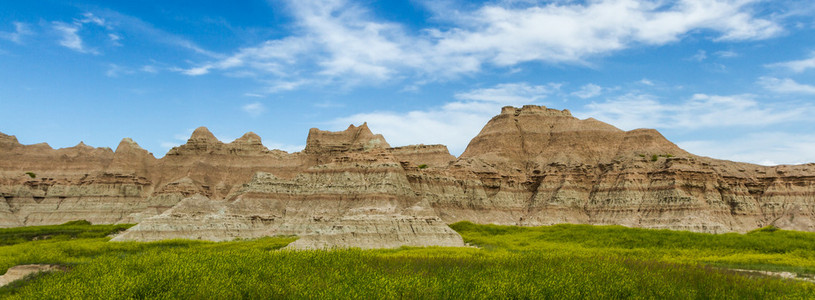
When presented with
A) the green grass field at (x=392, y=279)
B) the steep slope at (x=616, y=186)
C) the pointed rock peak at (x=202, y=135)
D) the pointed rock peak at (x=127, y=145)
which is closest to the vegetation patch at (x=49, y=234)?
the green grass field at (x=392, y=279)

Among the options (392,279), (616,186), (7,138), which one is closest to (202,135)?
(7,138)

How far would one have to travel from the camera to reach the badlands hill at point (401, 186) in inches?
3196

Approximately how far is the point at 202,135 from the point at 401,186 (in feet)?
274

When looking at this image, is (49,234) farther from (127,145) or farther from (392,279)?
(392,279)

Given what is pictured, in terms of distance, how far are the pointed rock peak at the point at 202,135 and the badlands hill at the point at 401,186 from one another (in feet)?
1.82

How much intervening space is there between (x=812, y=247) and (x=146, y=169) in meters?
138

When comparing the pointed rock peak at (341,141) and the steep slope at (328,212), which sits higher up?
the pointed rock peak at (341,141)

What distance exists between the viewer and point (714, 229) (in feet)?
301

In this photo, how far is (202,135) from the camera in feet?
513

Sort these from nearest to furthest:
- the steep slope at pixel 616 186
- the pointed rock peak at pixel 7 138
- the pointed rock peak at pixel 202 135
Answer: the steep slope at pixel 616 186, the pointed rock peak at pixel 7 138, the pointed rock peak at pixel 202 135

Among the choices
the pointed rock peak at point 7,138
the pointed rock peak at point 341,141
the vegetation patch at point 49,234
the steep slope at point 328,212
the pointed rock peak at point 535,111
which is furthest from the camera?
the pointed rock peak at point 341,141

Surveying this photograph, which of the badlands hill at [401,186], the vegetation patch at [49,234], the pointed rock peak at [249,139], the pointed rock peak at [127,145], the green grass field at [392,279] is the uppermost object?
the pointed rock peak at [249,139]

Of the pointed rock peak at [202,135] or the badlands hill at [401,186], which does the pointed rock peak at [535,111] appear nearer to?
the badlands hill at [401,186]

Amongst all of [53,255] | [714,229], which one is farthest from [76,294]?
[714,229]
